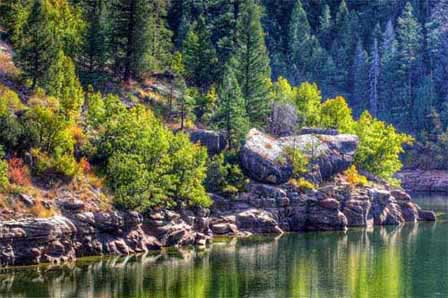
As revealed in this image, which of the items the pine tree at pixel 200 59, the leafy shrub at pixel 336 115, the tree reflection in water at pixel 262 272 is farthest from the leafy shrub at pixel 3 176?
the leafy shrub at pixel 336 115

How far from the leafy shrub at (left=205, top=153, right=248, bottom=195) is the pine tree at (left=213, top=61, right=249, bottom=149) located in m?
5.73

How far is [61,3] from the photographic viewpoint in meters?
134

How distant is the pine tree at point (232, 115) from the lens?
4803 inches

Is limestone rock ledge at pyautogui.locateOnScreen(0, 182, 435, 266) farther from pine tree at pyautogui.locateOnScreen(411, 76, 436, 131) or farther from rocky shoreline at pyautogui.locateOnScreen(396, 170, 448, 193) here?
pine tree at pyautogui.locateOnScreen(411, 76, 436, 131)

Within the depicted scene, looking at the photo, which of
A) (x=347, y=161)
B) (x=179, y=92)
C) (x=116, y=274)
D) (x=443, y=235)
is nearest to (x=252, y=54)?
(x=179, y=92)

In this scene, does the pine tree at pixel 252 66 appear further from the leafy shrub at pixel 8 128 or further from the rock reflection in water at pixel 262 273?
the leafy shrub at pixel 8 128

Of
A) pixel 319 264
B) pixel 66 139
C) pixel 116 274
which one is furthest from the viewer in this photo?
pixel 66 139

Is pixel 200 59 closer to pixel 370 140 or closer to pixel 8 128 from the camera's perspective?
pixel 370 140

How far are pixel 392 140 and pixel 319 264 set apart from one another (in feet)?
154

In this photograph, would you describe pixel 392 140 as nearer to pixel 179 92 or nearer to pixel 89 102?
pixel 179 92

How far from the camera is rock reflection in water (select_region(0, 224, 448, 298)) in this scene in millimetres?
77688

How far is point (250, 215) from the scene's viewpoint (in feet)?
376

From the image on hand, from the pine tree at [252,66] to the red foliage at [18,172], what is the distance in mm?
43039

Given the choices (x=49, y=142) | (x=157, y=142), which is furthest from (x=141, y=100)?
(x=49, y=142)
